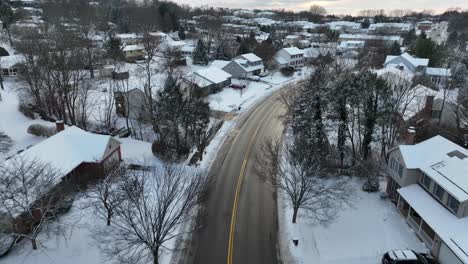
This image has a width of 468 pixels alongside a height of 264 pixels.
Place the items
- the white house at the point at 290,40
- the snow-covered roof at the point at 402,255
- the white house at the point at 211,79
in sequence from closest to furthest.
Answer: the snow-covered roof at the point at 402,255, the white house at the point at 211,79, the white house at the point at 290,40

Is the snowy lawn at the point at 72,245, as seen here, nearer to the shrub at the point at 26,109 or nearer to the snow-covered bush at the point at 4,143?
the snow-covered bush at the point at 4,143

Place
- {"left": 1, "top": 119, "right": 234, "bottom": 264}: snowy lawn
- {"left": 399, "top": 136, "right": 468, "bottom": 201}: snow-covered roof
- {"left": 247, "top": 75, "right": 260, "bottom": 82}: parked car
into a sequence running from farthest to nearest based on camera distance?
{"left": 247, "top": 75, "right": 260, "bottom": 82}: parked car < {"left": 399, "top": 136, "right": 468, "bottom": 201}: snow-covered roof < {"left": 1, "top": 119, "right": 234, "bottom": 264}: snowy lawn

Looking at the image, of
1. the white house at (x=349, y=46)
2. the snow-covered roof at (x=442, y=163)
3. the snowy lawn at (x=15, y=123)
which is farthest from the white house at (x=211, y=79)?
the white house at (x=349, y=46)

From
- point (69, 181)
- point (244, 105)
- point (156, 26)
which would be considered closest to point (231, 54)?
point (244, 105)

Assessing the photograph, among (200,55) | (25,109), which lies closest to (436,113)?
(25,109)

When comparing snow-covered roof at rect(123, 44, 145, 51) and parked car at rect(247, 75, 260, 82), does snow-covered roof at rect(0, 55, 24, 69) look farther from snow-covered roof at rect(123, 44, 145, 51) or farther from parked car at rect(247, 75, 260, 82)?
parked car at rect(247, 75, 260, 82)

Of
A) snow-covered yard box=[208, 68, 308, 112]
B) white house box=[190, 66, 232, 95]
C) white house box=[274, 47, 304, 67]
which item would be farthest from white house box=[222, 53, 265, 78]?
white house box=[274, 47, 304, 67]

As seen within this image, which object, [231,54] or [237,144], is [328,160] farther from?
[231,54]
